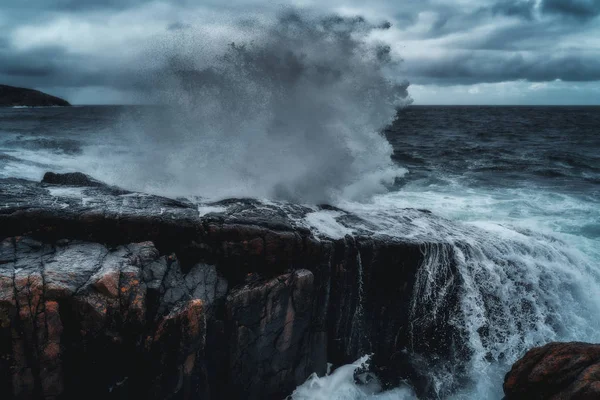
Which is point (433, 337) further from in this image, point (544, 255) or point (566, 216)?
point (566, 216)

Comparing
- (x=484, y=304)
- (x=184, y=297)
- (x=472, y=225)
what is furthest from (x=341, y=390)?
(x=472, y=225)

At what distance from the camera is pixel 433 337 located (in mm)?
7555

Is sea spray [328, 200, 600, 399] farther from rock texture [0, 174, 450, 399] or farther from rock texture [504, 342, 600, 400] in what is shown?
rock texture [504, 342, 600, 400]

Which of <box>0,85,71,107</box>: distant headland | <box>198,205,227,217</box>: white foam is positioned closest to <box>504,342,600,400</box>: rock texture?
<box>198,205,227,217</box>: white foam

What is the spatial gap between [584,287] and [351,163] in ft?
20.1

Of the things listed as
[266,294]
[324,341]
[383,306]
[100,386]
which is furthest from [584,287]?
[100,386]

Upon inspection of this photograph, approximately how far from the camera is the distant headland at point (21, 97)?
106m

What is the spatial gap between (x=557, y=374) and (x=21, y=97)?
133711 millimetres

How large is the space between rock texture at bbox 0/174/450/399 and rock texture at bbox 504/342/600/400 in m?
1.73

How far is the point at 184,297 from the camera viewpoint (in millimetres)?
5859

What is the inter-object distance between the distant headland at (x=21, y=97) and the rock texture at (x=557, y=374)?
417 ft

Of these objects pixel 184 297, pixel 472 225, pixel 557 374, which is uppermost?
pixel 472 225

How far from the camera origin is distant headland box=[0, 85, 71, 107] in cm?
10606

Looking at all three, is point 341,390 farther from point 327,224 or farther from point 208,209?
point 208,209
